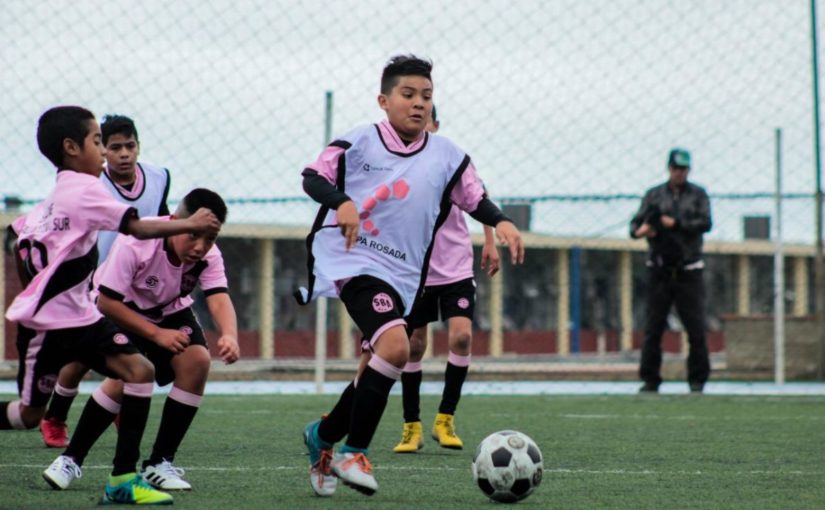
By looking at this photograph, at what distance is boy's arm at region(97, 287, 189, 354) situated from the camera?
5629mm

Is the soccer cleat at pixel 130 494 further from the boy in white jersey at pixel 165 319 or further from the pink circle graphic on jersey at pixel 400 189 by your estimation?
the pink circle graphic on jersey at pixel 400 189

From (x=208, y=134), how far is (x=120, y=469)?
8985 millimetres

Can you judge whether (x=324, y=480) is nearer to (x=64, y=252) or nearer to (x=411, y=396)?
(x=64, y=252)

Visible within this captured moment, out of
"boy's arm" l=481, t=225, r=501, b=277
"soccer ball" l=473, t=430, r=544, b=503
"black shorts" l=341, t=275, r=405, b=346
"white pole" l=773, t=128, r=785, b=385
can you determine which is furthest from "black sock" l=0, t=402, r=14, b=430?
"white pole" l=773, t=128, r=785, b=385

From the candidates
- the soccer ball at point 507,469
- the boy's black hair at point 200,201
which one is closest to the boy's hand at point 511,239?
the soccer ball at point 507,469

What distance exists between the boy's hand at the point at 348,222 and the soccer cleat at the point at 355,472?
2.58ft

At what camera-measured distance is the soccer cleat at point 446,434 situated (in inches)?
311

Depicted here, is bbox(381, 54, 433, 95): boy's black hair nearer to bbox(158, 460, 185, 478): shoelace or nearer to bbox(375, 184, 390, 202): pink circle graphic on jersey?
bbox(375, 184, 390, 202): pink circle graphic on jersey

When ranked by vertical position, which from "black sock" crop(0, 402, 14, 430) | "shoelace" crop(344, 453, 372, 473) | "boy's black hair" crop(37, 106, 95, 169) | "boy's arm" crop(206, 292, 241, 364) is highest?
"boy's black hair" crop(37, 106, 95, 169)

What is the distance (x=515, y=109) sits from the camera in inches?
580

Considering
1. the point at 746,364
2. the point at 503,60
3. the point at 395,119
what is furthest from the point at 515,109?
the point at 395,119

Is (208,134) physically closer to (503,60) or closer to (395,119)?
(503,60)

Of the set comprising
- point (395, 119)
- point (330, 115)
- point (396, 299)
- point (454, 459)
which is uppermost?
point (330, 115)

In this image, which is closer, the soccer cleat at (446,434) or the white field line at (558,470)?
the white field line at (558,470)
